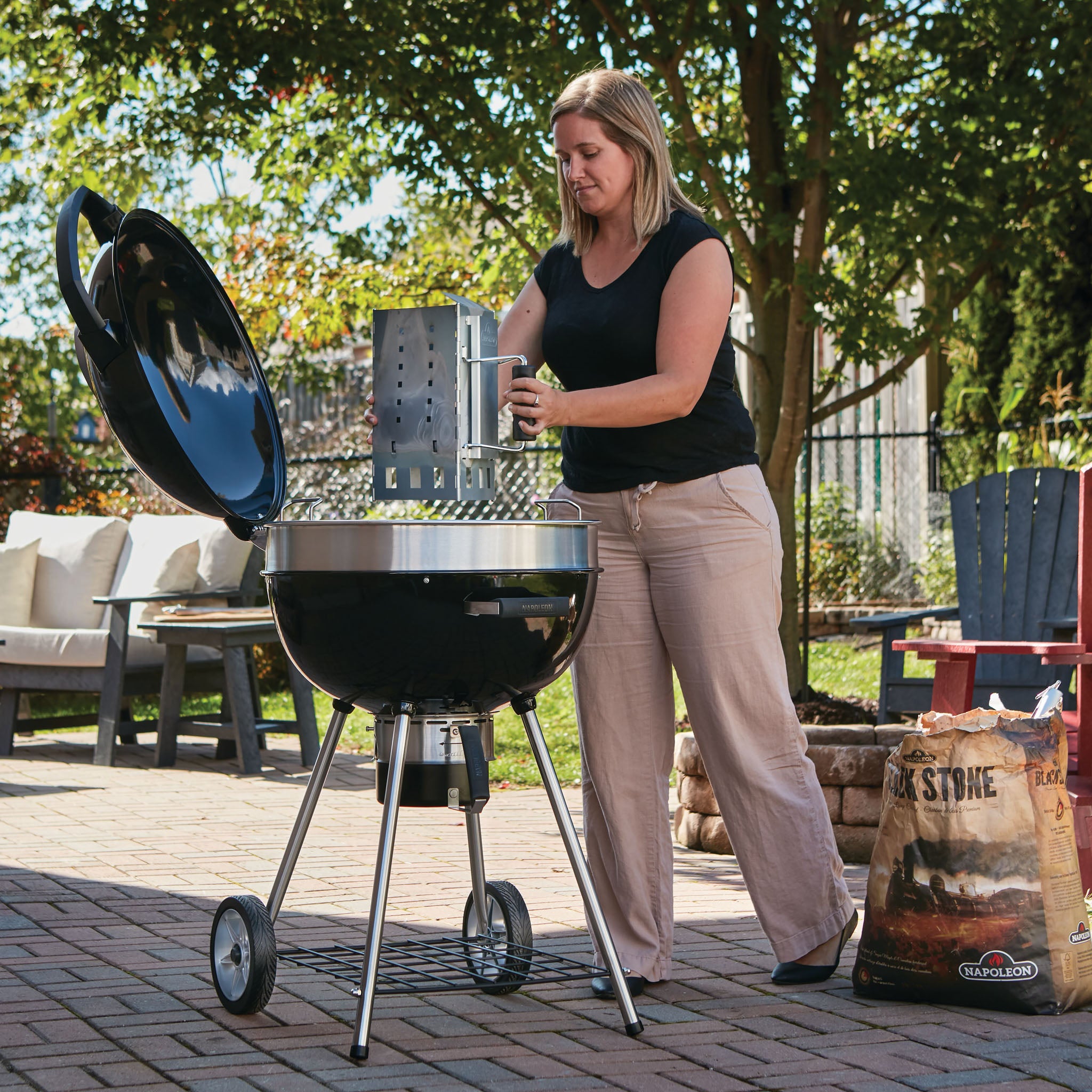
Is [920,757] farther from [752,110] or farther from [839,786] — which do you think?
[752,110]

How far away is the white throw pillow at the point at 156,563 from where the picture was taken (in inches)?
273

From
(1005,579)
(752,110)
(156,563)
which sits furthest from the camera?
(156,563)

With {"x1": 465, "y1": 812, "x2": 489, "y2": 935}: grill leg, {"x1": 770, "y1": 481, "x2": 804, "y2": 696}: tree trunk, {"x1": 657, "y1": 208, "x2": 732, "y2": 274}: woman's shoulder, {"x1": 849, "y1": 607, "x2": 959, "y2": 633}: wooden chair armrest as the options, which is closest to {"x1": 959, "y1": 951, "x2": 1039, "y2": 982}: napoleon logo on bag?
{"x1": 465, "y1": 812, "x2": 489, "y2": 935}: grill leg

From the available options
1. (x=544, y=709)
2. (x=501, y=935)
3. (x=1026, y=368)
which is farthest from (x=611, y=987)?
(x=1026, y=368)

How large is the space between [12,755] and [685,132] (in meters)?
4.04

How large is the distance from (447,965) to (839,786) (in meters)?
1.82

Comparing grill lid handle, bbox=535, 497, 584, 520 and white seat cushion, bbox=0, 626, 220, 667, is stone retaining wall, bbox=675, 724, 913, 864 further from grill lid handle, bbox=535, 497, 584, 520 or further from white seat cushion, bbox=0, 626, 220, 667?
white seat cushion, bbox=0, 626, 220, 667

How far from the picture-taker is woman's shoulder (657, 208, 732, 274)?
10.0ft

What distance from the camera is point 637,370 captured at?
10.2ft

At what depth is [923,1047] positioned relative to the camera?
9.04ft

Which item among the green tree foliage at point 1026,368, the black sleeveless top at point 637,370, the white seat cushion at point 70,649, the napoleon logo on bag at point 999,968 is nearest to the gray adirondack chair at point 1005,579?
the black sleeveless top at point 637,370

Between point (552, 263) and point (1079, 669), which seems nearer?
point (552, 263)

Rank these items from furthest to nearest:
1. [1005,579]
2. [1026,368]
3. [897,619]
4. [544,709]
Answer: [1026,368] → [544,709] → [1005,579] → [897,619]

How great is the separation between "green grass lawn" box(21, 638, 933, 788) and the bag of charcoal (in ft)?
10.7
